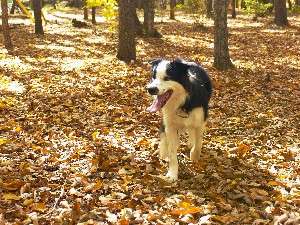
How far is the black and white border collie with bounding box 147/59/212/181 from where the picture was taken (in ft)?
18.8

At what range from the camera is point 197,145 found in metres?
6.95

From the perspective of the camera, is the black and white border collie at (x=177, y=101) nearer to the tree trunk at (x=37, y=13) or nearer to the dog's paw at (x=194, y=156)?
the dog's paw at (x=194, y=156)

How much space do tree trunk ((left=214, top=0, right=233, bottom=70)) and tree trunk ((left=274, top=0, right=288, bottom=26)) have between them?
12.6m

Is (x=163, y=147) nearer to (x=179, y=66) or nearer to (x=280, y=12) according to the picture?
(x=179, y=66)

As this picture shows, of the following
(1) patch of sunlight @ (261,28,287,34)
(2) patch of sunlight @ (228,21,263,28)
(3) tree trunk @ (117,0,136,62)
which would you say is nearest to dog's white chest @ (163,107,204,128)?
(3) tree trunk @ (117,0,136,62)

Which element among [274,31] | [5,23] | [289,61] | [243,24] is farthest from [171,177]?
[243,24]

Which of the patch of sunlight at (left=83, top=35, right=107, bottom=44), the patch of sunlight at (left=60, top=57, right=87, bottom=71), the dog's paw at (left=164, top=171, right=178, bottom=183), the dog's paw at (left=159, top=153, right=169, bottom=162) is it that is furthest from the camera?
the patch of sunlight at (left=83, top=35, right=107, bottom=44)

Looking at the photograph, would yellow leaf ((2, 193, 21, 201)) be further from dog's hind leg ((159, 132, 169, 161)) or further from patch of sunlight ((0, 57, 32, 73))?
patch of sunlight ((0, 57, 32, 73))

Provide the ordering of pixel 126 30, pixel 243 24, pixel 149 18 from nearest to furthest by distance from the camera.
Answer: pixel 126 30, pixel 149 18, pixel 243 24

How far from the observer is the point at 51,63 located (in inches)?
590

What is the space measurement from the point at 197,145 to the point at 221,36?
7030mm

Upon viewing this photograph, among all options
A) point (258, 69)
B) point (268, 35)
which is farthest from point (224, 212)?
point (268, 35)

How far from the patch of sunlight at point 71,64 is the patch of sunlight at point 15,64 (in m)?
1.12

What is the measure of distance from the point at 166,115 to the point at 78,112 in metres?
3.79
